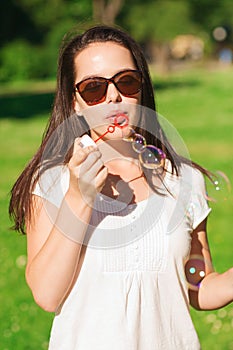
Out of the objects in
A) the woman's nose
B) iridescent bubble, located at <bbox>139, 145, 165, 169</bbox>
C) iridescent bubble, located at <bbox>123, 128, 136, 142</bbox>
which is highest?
the woman's nose

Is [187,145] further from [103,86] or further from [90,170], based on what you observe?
[90,170]

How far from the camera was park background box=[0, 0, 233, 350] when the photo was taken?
5.75 metres

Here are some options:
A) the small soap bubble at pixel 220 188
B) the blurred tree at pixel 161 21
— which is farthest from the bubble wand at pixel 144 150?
the blurred tree at pixel 161 21

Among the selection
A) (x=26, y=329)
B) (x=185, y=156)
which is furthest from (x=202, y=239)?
(x=26, y=329)

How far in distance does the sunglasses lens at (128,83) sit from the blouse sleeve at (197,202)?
38 centimetres

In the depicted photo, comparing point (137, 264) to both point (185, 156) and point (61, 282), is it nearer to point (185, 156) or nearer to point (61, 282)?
point (61, 282)

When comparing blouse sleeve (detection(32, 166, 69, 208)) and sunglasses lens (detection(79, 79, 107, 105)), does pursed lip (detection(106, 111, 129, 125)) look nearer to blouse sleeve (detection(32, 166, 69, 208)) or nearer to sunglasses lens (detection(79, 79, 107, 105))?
sunglasses lens (detection(79, 79, 107, 105))

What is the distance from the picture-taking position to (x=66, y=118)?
255 centimetres

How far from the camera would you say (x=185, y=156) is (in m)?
2.71

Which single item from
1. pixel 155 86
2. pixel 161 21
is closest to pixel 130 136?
pixel 155 86

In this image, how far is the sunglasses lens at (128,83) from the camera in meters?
2.41

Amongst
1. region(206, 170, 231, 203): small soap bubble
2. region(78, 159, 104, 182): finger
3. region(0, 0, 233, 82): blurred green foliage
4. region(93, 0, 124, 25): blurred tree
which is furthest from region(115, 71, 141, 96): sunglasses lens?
region(93, 0, 124, 25): blurred tree

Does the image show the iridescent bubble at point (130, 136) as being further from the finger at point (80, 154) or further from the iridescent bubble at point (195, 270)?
the iridescent bubble at point (195, 270)

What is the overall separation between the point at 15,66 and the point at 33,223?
3743 cm
